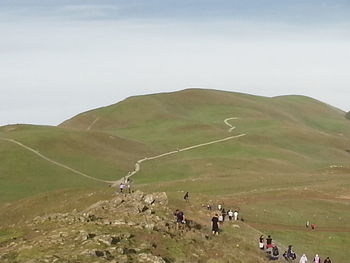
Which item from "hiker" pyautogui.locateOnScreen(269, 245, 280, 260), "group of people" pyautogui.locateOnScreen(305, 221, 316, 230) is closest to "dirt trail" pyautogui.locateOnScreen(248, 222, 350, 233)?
"group of people" pyautogui.locateOnScreen(305, 221, 316, 230)

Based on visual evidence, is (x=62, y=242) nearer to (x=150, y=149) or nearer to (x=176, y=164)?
(x=176, y=164)

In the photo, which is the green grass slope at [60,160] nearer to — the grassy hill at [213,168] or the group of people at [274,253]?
the grassy hill at [213,168]

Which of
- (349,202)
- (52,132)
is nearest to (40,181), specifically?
(52,132)

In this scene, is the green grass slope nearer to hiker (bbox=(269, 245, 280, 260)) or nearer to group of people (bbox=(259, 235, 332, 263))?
group of people (bbox=(259, 235, 332, 263))

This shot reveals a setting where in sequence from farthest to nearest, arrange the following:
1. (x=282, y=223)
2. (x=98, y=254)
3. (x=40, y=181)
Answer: (x=40, y=181), (x=282, y=223), (x=98, y=254)

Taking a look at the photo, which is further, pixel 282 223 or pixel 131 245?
pixel 282 223

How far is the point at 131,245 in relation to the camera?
32.6 meters

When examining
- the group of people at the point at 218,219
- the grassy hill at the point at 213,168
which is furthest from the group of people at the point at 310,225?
the group of people at the point at 218,219

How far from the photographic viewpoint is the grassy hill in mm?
57438

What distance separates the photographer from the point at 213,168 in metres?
108

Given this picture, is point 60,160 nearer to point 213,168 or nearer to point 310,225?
point 213,168

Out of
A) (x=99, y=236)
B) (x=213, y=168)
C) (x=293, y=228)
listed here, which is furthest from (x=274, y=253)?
(x=213, y=168)

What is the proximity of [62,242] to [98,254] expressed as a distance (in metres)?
3.22

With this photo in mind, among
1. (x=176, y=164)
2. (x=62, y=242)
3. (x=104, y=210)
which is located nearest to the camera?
(x=62, y=242)
